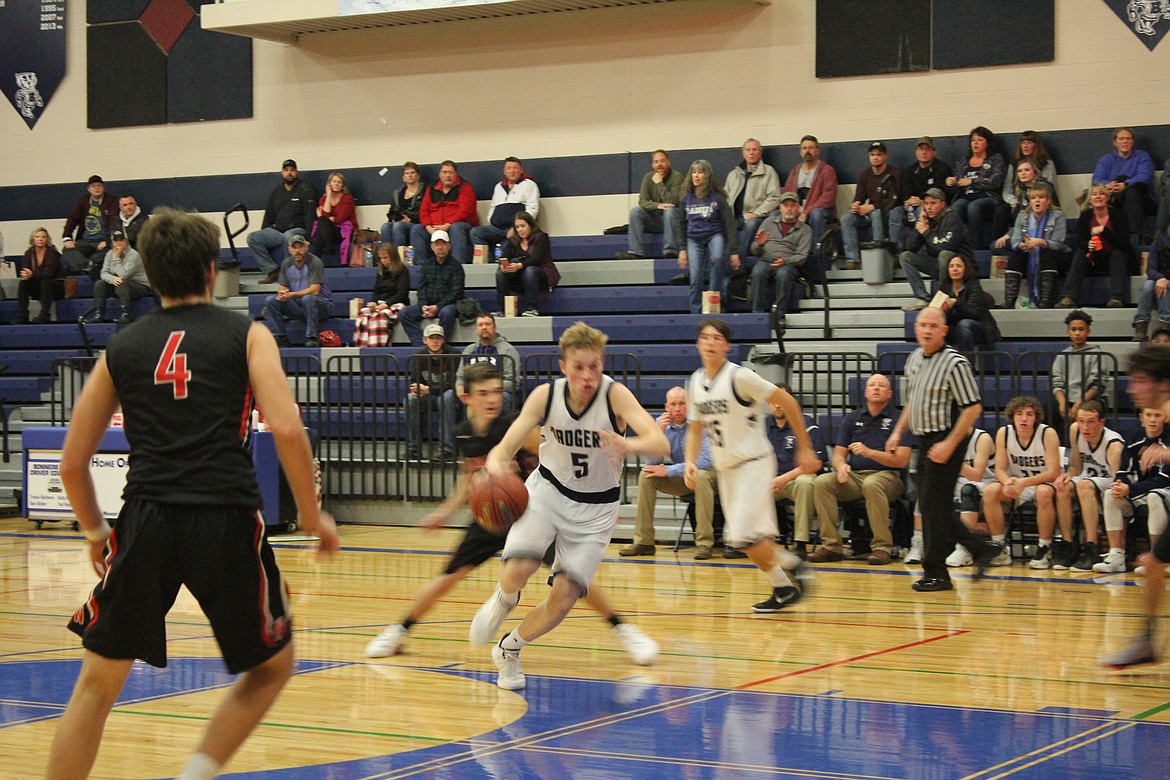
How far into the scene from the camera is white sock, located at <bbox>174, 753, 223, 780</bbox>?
151 inches

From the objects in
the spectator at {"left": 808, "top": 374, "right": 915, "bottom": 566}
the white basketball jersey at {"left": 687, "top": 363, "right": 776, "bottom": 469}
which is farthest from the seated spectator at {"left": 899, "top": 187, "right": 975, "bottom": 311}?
the white basketball jersey at {"left": 687, "top": 363, "right": 776, "bottom": 469}

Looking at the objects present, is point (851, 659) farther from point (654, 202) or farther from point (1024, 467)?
point (654, 202)

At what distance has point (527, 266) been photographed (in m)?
16.4

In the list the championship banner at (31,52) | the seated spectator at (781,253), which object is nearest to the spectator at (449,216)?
the seated spectator at (781,253)

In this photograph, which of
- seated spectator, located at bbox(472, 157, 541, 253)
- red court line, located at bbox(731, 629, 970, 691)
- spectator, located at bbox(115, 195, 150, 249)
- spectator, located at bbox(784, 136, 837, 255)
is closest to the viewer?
red court line, located at bbox(731, 629, 970, 691)

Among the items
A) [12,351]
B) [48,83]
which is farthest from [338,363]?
[48,83]

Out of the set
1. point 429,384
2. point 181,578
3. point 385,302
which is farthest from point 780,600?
point 385,302

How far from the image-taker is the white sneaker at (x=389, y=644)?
7.30 meters

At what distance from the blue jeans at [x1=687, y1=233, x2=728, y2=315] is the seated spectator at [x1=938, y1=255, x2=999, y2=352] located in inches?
108

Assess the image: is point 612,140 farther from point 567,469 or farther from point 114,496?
point 567,469

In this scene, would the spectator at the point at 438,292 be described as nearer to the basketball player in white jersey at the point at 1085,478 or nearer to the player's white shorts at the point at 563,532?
the basketball player in white jersey at the point at 1085,478

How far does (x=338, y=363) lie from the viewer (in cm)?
1484

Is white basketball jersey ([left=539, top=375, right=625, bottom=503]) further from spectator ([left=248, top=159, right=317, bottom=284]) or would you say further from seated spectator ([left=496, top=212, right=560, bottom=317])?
spectator ([left=248, top=159, right=317, bottom=284])

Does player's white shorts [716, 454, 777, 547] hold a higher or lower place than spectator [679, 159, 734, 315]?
lower
